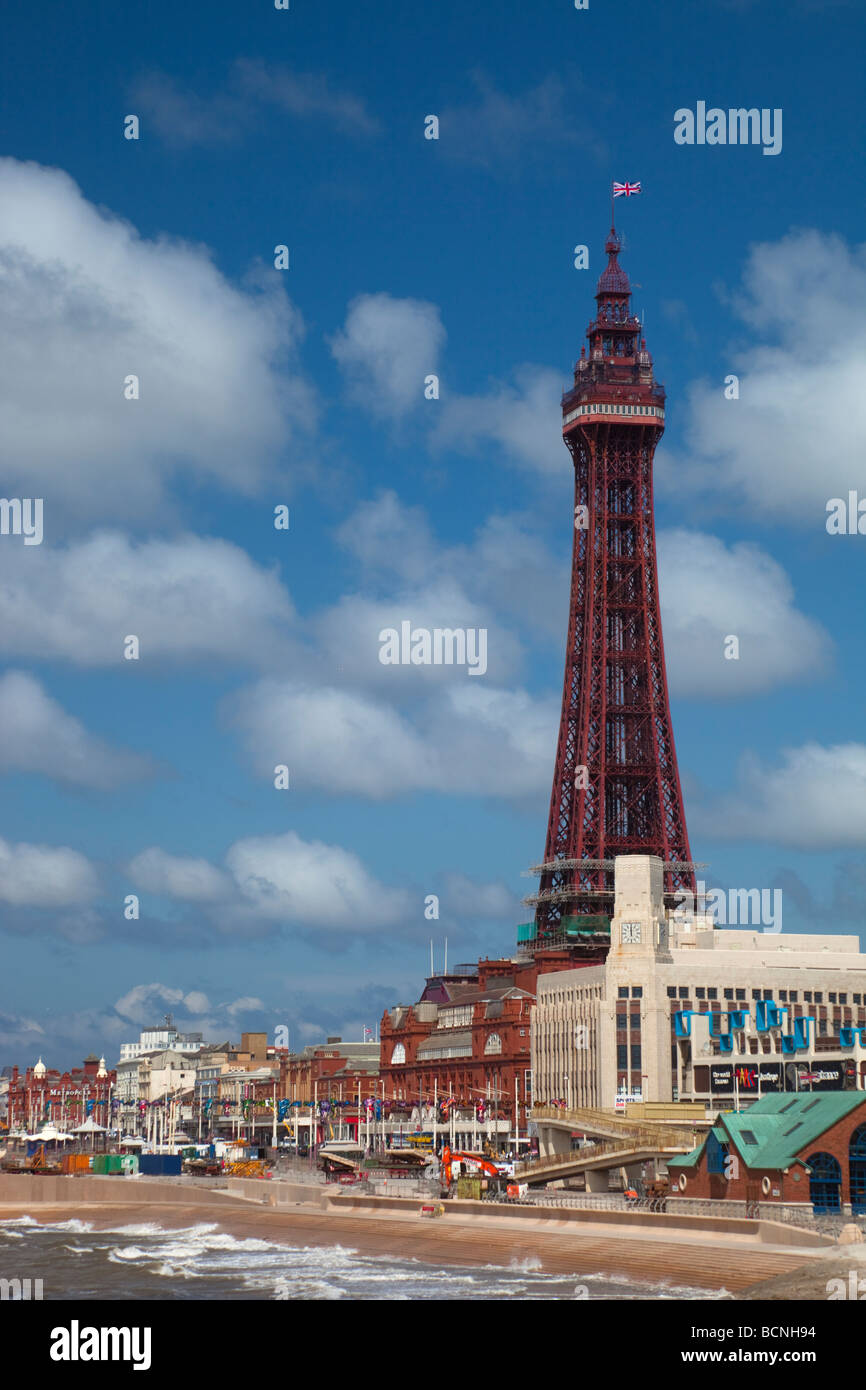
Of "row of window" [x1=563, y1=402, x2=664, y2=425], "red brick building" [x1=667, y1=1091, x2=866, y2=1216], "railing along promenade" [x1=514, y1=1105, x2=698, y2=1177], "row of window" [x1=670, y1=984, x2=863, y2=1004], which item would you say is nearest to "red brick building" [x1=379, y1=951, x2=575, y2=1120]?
"row of window" [x1=670, y1=984, x2=863, y2=1004]

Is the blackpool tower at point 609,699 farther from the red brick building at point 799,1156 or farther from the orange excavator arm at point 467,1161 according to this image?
the red brick building at point 799,1156

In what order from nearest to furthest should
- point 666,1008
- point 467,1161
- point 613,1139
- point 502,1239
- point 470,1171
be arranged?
point 502,1239 → point 613,1139 → point 467,1161 → point 470,1171 → point 666,1008

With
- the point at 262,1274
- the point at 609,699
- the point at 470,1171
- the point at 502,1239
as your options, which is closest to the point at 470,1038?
the point at 609,699

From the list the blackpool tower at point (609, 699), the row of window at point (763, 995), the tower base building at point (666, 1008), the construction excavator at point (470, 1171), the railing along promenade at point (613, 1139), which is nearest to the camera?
the railing along promenade at point (613, 1139)

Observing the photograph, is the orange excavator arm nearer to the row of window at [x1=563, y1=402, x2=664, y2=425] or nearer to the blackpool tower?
the blackpool tower

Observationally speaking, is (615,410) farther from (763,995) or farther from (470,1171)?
(470,1171)

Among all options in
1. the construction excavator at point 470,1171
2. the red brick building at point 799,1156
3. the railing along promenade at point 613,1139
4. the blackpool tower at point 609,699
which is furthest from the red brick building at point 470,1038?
the red brick building at point 799,1156

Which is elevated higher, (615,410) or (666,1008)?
(615,410)
